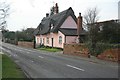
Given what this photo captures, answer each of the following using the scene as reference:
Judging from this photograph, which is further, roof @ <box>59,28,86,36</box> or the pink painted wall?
the pink painted wall

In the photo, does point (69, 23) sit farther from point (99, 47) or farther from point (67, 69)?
point (67, 69)

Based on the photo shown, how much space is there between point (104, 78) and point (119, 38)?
19.7 meters

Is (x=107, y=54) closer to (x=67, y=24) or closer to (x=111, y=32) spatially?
(x=111, y=32)

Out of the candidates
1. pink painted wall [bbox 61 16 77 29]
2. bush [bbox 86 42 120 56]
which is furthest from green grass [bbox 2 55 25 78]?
pink painted wall [bbox 61 16 77 29]

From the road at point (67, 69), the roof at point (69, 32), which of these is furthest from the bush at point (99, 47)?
the roof at point (69, 32)

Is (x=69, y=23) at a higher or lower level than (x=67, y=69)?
higher

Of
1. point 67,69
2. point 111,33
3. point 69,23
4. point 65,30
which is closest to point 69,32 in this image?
point 65,30

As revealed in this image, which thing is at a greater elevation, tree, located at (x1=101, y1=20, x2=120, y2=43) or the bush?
tree, located at (x1=101, y1=20, x2=120, y2=43)

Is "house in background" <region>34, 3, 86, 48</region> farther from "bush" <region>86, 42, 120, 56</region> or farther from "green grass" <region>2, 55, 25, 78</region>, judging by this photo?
"green grass" <region>2, 55, 25, 78</region>

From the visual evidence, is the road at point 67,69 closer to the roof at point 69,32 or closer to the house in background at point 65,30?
the house in background at point 65,30

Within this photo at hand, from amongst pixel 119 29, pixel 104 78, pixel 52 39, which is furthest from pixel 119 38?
pixel 52 39

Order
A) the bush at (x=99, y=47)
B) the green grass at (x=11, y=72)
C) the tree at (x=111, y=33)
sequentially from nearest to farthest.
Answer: the green grass at (x=11, y=72), the bush at (x=99, y=47), the tree at (x=111, y=33)

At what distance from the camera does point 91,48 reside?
32.4 meters

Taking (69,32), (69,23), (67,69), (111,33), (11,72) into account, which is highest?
(69,23)
